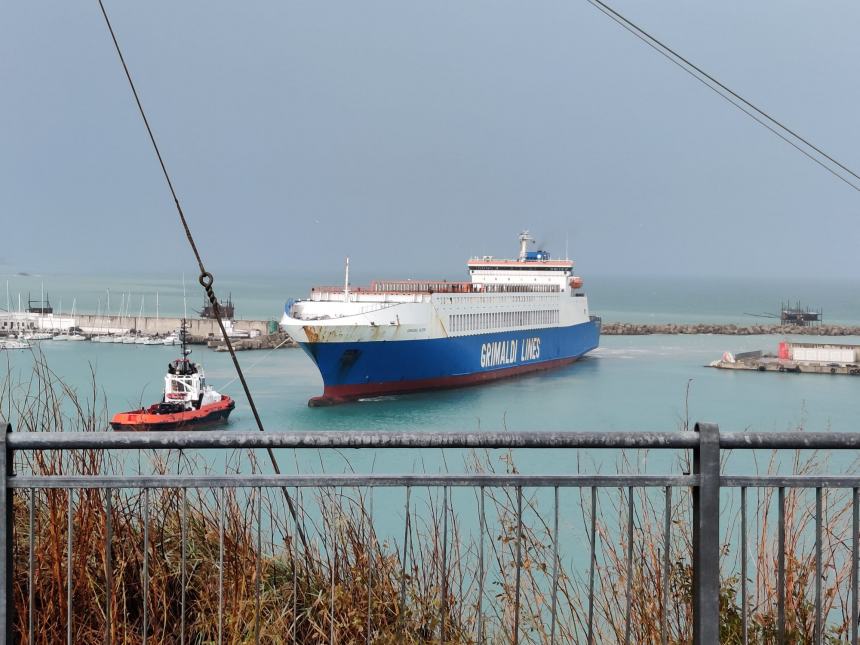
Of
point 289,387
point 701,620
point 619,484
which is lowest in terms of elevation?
point 289,387

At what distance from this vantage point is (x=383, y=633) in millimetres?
2494

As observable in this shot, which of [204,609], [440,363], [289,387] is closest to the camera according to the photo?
[204,609]

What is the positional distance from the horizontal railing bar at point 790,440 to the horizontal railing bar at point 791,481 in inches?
2.4

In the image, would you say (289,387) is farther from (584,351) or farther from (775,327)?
(775,327)

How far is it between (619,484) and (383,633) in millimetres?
974

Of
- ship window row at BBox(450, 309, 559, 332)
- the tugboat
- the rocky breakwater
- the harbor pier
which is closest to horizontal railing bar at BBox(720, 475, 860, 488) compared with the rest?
the tugboat

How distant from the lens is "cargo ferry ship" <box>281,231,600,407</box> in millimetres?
22266

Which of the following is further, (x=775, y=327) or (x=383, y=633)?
(x=775, y=327)

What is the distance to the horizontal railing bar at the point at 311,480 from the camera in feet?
5.86

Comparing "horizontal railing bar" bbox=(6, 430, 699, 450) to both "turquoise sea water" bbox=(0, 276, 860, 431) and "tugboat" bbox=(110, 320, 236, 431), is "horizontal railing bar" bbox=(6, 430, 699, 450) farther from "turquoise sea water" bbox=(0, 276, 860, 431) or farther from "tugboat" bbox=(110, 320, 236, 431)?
"tugboat" bbox=(110, 320, 236, 431)

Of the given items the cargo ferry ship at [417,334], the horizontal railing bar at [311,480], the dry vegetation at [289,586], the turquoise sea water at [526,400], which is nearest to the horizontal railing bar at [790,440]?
the horizontal railing bar at [311,480]

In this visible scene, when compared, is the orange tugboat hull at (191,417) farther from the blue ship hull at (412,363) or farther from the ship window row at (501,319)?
the ship window row at (501,319)

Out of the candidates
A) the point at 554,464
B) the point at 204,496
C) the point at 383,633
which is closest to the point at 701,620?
the point at 383,633

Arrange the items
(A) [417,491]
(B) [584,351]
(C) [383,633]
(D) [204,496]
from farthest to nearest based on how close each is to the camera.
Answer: (B) [584,351] < (A) [417,491] < (D) [204,496] < (C) [383,633]
